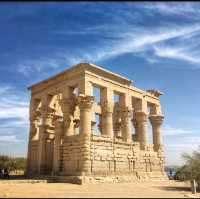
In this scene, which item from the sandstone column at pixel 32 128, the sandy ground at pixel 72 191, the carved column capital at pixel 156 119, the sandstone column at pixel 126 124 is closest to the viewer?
the sandy ground at pixel 72 191

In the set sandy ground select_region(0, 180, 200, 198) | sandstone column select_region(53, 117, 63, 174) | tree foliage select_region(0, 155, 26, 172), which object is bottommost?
sandy ground select_region(0, 180, 200, 198)

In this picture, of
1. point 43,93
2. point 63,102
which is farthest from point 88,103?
point 43,93

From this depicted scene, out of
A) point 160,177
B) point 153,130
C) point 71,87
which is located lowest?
point 160,177

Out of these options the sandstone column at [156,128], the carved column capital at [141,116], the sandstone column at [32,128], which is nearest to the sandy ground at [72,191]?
the sandstone column at [32,128]

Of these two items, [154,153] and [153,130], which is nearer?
[154,153]

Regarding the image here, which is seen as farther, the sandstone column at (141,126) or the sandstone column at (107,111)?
the sandstone column at (141,126)

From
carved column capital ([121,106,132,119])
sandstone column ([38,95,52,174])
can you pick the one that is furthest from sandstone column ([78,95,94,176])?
sandstone column ([38,95,52,174])

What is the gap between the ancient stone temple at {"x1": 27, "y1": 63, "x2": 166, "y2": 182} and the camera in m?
21.8

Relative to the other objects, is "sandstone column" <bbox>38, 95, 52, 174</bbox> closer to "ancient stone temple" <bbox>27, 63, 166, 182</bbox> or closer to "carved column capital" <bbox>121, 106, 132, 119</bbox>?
"ancient stone temple" <bbox>27, 63, 166, 182</bbox>

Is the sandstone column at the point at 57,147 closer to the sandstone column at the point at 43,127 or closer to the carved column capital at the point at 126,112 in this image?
the sandstone column at the point at 43,127

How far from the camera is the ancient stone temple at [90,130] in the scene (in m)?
21.8

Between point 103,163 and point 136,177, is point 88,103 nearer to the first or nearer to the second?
point 103,163

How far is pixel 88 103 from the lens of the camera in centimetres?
2233

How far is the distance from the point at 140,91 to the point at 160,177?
29.3 ft
